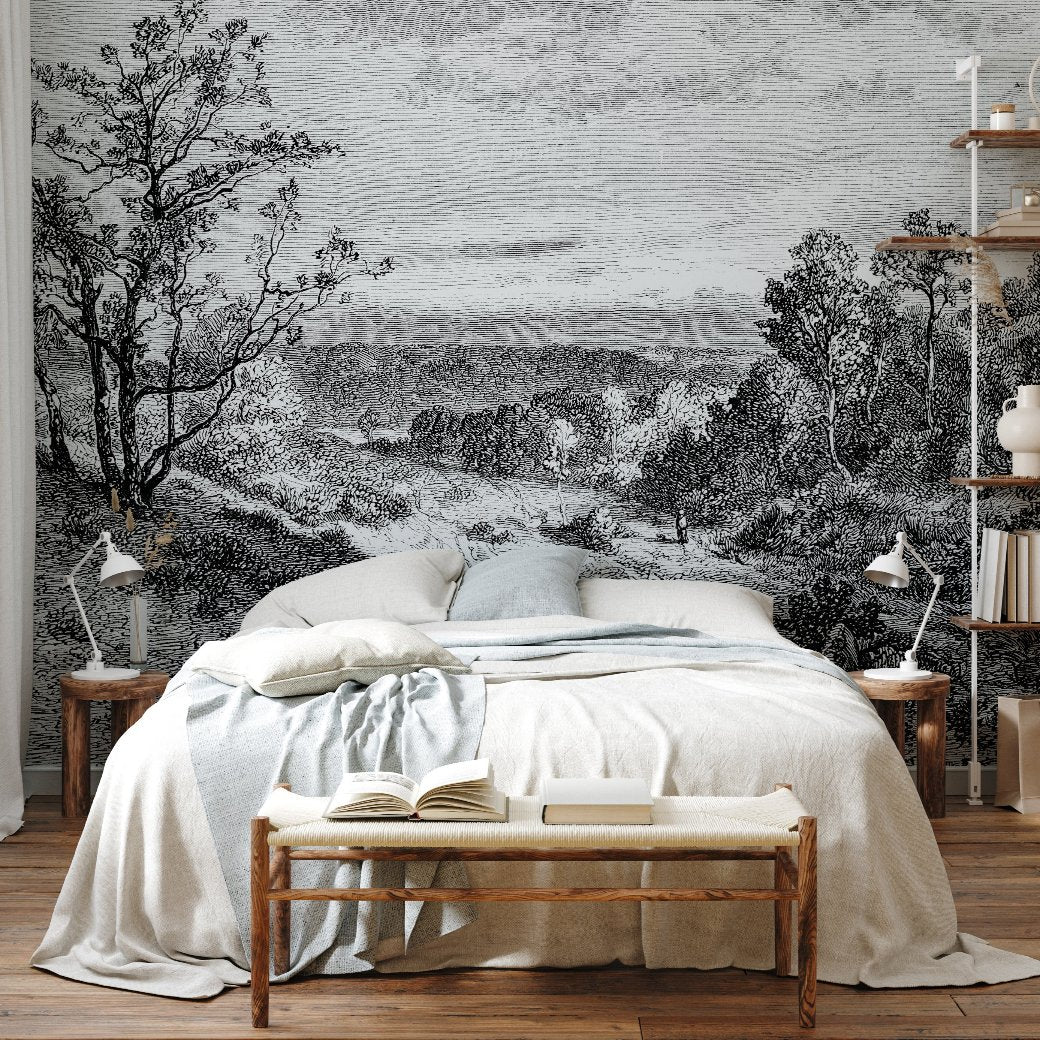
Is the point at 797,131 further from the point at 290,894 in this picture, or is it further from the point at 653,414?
the point at 290,894

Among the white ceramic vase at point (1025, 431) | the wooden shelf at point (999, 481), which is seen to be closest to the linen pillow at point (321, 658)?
the wooden shelf at point (999, 481)

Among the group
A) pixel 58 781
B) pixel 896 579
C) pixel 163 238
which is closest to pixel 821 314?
pixel 896 579

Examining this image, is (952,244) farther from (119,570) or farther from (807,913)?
(119,570)

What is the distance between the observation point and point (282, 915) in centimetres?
265

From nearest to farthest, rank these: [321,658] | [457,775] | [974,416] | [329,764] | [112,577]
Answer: [457,775] < [329,764] < [321,658] < [112,577] < [974,416]

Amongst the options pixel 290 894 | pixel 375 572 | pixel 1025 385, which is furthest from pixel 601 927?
pixel 1025 385

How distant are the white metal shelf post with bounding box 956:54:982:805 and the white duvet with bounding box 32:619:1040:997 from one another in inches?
66.6

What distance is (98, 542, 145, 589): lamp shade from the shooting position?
4016 mm

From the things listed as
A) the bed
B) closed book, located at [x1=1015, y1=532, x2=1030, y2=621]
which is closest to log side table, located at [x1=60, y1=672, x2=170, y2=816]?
the bed

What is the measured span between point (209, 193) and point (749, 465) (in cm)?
235

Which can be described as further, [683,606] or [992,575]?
[992,575]

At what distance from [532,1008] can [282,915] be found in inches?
23.1

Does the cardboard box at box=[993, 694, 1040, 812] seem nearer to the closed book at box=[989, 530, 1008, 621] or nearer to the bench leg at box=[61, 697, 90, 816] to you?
the closed book at box=[989, 530, 1008, 621]

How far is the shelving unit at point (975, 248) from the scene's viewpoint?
435 centimetres
